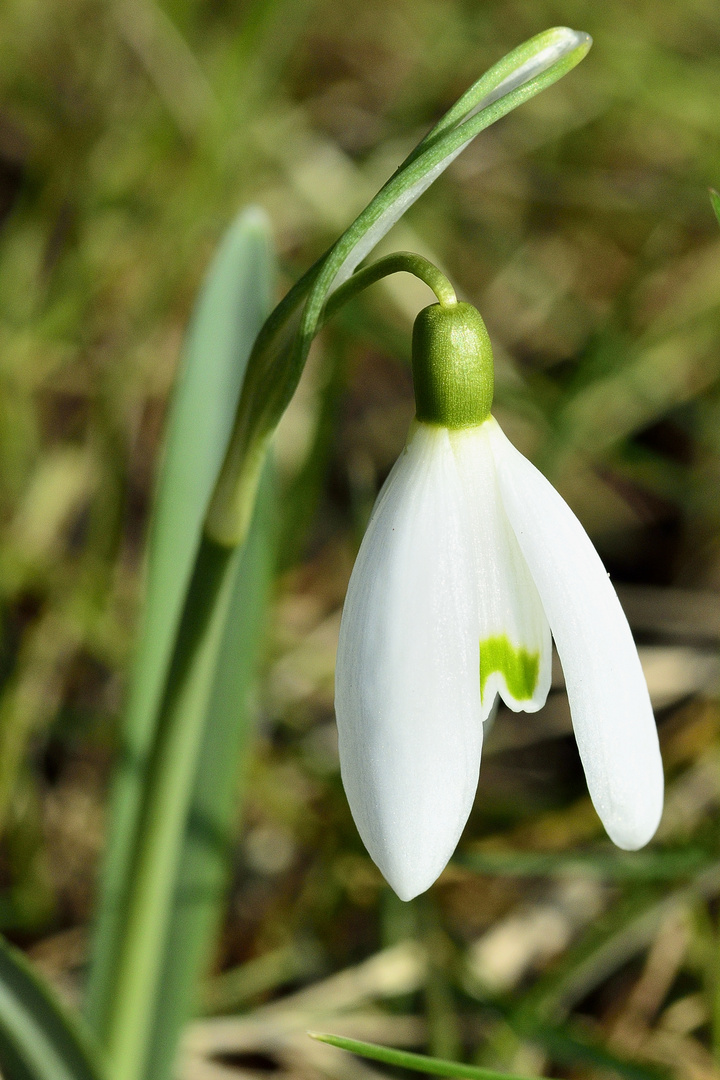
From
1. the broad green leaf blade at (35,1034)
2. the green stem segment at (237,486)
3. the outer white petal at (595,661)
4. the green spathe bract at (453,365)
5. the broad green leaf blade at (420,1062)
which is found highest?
the green stem segment at (237,486)

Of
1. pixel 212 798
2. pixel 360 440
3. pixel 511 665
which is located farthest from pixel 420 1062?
pixel 360 440

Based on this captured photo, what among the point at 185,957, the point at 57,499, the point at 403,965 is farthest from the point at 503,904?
the point at 57,499

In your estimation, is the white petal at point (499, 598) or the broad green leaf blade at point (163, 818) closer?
the white petal at point (499, 598)

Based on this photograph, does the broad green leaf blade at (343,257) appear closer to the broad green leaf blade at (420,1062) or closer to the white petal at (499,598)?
the white petal at (499,598)

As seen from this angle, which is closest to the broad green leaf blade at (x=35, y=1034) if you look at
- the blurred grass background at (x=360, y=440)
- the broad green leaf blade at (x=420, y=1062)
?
the broad green leaf blade at (x=420, y=1062)

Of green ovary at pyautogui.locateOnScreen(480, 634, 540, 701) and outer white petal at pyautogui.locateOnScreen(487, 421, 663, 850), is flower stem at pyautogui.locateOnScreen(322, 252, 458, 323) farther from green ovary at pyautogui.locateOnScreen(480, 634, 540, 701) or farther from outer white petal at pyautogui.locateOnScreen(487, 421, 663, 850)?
green ovary at pyautogui.locateOnScreen(480, 634, 540, 701)

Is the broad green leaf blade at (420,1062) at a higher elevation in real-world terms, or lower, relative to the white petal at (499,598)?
lower

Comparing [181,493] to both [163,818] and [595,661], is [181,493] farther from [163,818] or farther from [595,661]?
[595,661]
